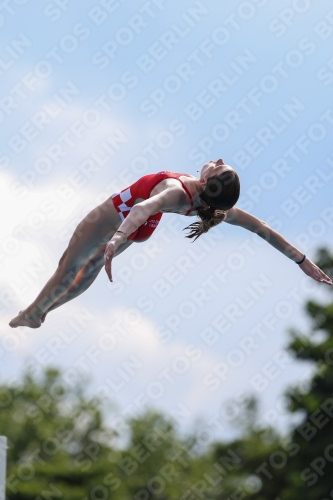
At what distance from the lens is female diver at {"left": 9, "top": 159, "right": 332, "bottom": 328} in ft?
19.7

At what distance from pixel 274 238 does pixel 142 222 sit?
1608 mm

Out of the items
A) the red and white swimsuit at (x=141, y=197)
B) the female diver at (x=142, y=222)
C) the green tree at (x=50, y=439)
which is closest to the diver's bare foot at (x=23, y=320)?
the female diver at (x=142, y=222)

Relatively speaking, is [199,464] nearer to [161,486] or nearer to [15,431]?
[161,486]

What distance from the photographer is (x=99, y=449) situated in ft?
113

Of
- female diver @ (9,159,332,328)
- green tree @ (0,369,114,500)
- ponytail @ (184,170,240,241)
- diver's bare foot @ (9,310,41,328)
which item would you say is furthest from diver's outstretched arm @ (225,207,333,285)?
green tree @ (0,369,114,500)

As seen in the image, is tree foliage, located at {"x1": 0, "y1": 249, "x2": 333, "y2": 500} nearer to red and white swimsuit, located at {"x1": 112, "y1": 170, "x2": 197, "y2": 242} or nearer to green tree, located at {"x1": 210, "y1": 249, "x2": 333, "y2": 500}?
green tree, located at {"x1": 210, "y1": 249, "x2": 333, "y2": 500}

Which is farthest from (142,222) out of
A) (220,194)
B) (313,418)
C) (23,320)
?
(313,418)

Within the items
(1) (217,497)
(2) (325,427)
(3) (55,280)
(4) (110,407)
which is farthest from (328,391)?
(3) (55,280)

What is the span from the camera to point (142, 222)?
570 cm

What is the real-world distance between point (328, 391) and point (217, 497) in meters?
11.9

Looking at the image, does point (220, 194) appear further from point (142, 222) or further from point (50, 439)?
point (50, 439)

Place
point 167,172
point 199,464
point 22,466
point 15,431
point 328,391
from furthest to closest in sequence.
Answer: point 199,464 < point 15,431 < point 22,466 < point 328,391 < point 167,172

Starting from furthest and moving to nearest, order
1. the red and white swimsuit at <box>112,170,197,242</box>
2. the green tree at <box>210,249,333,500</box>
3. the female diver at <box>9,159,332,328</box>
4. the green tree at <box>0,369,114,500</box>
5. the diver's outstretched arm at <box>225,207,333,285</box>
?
1. the green tree at <box>0,369,114,500</box>
2. the green tree at <box>210,249,333,500</box>
3. the diver's outstretched arm at <box>225,207,333,285</box>
4. the red and white swimsuit at <box>112,170,197,242</box>
5. the female diver at <box>9,159,332,328</box>

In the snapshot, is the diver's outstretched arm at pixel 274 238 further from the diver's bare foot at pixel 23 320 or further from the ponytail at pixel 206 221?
the diver's bare foot at pixel 23 320
